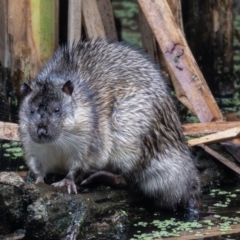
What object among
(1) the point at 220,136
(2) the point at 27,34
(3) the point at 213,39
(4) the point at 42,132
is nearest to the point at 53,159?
(4) the point at 42,132

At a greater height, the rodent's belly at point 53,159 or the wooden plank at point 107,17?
the wooden plank at point 107,17

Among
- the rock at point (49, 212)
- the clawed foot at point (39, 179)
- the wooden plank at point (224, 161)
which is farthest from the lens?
the wooden plank at point (224, 161)

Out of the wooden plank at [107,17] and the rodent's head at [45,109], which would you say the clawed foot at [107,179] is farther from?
the wooden plank at [107,17]

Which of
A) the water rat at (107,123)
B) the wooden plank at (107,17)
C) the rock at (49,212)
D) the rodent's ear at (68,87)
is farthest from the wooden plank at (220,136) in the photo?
the wooden plank at (107,17)

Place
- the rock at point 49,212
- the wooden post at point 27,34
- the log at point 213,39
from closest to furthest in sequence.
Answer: the rock at point 49,212 → the wooden post at point 27,34 → the log at point 213,39

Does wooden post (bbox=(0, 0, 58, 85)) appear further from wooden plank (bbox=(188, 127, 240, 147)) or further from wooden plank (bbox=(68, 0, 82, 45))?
wooden plank (bbox=(188, 127, 240, 147))

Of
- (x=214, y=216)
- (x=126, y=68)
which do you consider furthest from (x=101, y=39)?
(x=214, y=216)
